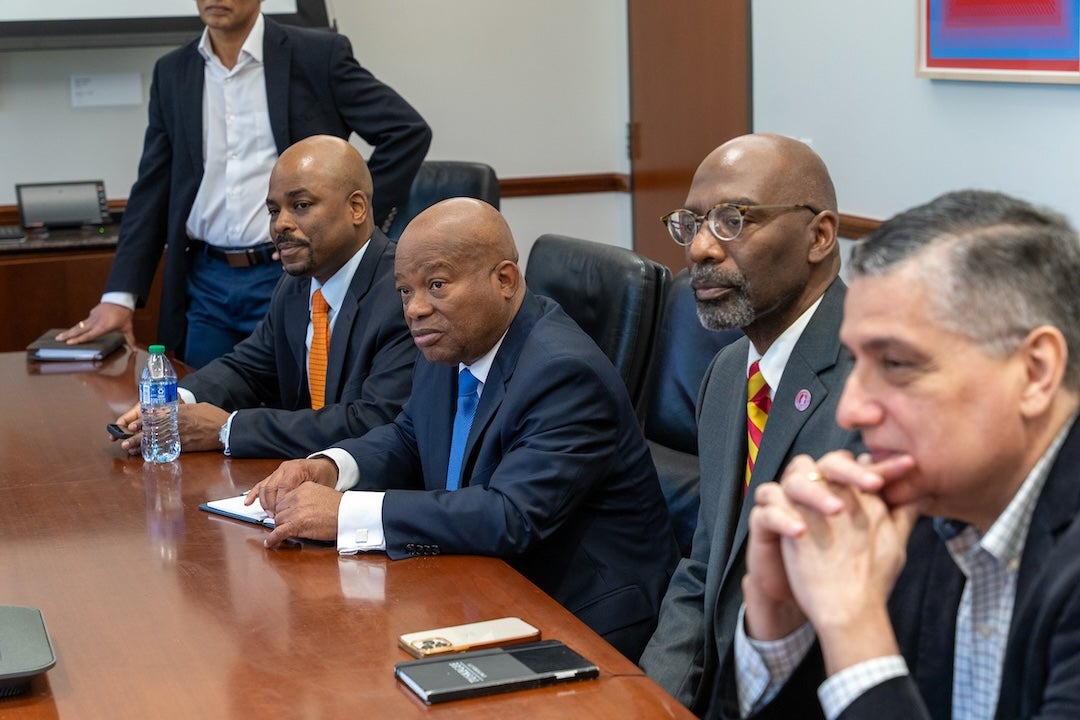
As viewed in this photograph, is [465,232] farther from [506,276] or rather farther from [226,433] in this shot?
[226,433]

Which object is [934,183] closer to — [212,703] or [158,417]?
[158,417]

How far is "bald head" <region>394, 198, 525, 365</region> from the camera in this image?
2.48 metres

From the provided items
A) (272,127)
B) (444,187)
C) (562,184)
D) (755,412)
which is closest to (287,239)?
(272,127)

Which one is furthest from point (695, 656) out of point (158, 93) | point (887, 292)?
point (158, 93)

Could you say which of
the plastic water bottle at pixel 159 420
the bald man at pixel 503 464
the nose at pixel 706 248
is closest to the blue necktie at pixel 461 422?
the bald man at pixel 503 464

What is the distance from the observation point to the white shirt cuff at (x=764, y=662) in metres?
1.55

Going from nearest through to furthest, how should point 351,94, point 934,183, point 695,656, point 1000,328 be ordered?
1. point 1000,328
2. point 695,656
3. point 934,183
4. point 351,94

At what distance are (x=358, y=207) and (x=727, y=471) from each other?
4.97 ft

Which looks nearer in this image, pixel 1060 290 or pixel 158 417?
pixel 1060 290

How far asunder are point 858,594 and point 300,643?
31.7 inches

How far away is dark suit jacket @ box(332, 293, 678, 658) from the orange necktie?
0.89m

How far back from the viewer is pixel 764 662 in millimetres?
1569

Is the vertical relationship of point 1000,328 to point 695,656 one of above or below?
above

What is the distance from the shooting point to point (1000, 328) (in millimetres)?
1285
